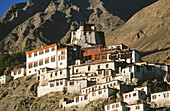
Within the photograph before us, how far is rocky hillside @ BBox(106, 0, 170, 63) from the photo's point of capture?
448 feet

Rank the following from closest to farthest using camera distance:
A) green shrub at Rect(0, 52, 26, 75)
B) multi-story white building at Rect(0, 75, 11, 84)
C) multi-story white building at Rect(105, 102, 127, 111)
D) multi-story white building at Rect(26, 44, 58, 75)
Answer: multi-story white building at Rect(105, 102, 127, 111)
multi-story white building at Rect(26, 44, 58, 75)
multi-story white building at Rect(0, 75, 11, 84)
green shrub at Rect(0, 52, 26, 75)

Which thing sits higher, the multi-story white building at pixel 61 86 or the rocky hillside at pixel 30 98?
the multi-story white building at pixel 61 86

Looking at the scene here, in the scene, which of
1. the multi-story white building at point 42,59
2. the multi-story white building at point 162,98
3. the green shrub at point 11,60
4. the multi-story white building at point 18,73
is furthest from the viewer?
the green shrub at point 11,60

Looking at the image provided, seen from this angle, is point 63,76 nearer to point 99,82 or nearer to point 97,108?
point 99,82

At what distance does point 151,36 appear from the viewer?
565 feet

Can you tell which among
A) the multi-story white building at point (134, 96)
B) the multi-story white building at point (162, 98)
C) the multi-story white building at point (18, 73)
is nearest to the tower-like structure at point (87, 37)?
the multi-story white building at point (18, 73)

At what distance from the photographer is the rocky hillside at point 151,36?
13657 centimetres

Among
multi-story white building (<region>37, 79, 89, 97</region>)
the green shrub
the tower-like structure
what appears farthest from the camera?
the green shrub

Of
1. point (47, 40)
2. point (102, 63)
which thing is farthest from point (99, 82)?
point (47, 40)

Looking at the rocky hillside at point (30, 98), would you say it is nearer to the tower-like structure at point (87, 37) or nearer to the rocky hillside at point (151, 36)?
the tower-like structure at point (87, 37)

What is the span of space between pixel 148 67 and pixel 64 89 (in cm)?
2164

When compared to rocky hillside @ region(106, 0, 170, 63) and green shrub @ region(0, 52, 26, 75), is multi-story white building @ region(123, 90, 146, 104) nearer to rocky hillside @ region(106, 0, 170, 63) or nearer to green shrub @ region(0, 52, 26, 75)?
rocky hillside @ region(106, 0, 170, 63)

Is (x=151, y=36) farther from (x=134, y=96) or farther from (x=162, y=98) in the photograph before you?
(x=162, y=98)

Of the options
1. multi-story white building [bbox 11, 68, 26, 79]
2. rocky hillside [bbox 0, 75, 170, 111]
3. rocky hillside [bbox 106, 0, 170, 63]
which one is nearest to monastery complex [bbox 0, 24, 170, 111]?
multi-story white building [bbox 11, 68, 26, 79]
